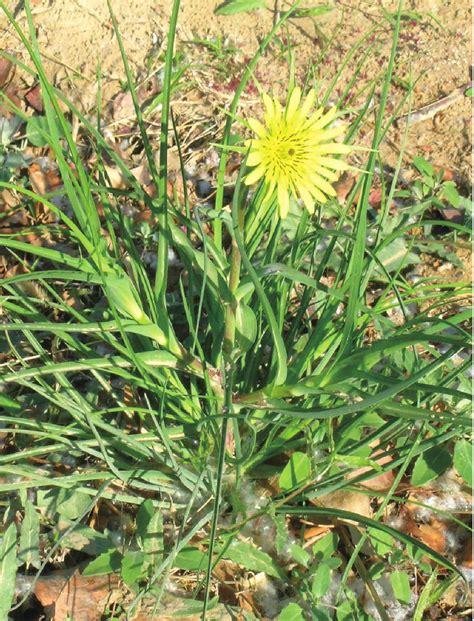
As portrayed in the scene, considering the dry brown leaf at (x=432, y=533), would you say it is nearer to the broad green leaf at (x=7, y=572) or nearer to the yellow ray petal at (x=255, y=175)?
the broad green leaf at (x=7, y=572)

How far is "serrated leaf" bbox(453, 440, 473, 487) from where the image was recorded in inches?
54.9

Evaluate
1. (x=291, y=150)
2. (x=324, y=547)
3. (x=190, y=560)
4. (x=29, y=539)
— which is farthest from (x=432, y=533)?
(x=291, y=150)

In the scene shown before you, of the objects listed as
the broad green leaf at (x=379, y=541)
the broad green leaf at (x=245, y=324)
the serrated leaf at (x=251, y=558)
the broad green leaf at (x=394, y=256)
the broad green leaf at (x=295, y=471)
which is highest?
the broad green leaf at (x=394, y=256)

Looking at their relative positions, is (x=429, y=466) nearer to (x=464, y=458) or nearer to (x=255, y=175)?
(x=464, y=458)

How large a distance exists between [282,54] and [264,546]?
153cm

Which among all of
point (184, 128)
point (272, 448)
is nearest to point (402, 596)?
point (272, 448)

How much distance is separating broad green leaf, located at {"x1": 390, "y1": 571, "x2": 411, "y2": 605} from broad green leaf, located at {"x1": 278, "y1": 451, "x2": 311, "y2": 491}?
0.83 feet

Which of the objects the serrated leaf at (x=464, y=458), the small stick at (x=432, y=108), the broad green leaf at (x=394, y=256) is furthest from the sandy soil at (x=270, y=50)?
the serrated leaf at (x=464, y=458)

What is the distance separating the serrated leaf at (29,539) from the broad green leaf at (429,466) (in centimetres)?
75

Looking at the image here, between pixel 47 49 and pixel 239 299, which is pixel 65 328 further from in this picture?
pixel 47 49

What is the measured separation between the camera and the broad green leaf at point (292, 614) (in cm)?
126

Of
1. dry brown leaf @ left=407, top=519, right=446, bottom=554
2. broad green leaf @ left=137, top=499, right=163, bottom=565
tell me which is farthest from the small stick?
broad green leaf @ left=137, top=499, right=163, bottom=565

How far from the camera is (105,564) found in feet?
4.26

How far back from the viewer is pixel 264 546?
1.43 metres
